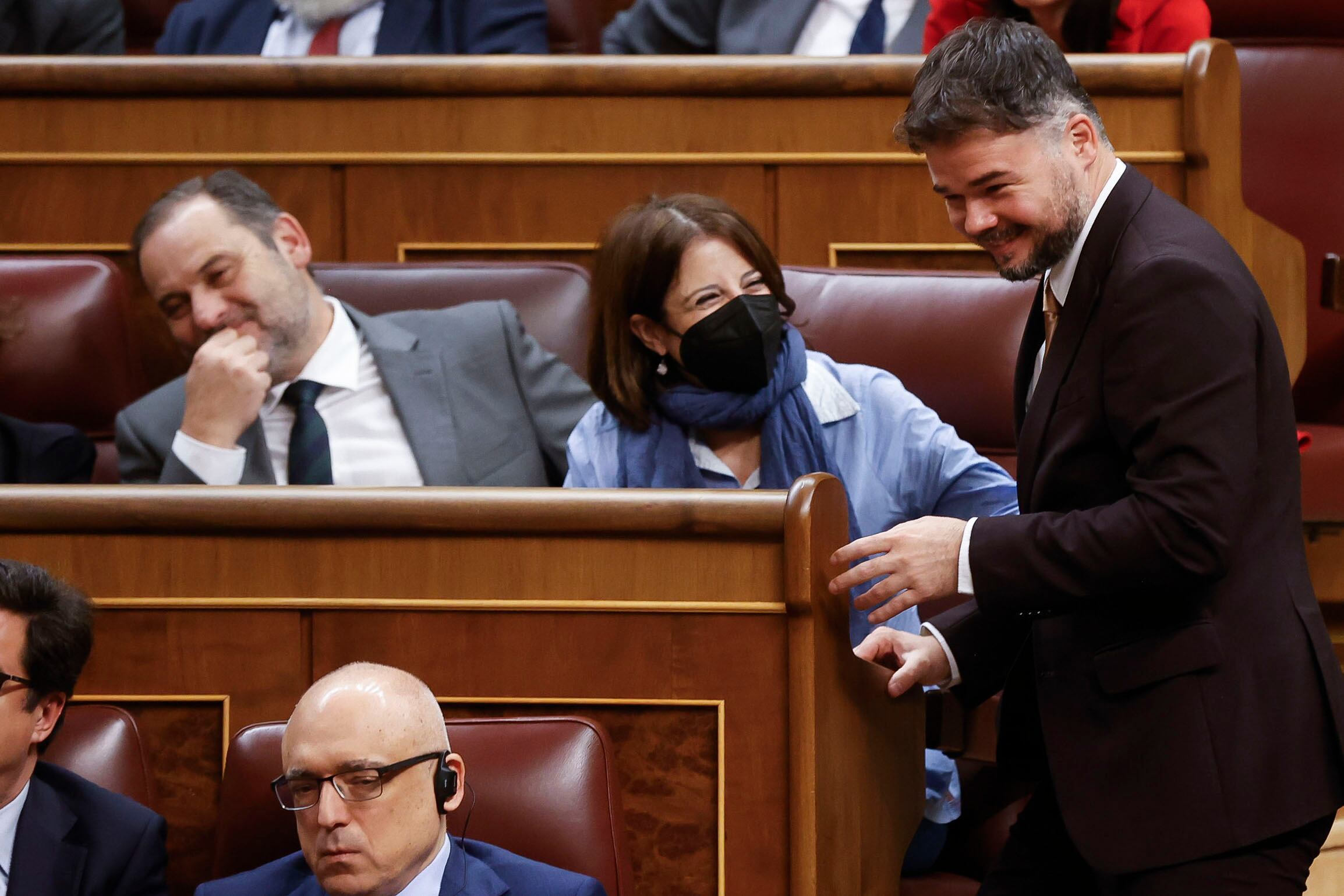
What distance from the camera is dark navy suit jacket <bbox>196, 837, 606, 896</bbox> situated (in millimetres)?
789

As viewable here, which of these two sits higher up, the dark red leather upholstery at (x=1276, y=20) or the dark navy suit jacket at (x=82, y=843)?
the dark red leather upholstery at (x=1276, y=20)

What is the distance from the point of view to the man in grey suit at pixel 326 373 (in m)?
1.31

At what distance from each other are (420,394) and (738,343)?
35 centimetres

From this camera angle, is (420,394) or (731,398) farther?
(420,394)

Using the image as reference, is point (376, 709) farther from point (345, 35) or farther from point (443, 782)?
point (345, 35)

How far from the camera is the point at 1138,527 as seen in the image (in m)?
0.71

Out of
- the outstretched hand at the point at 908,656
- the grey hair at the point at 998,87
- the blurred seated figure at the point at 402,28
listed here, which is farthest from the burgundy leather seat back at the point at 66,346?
the grey hair at the point at 998,87

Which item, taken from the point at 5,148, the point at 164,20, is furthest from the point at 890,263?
the point at 164,20

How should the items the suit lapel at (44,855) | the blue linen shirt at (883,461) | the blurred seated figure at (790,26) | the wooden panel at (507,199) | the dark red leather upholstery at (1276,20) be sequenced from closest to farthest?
1. the suit lapel at (44,855)
2. the blue linen shirt at (883,461)
3. the wooden panel at (507,199)
4. the dark red leather upholstery at (1276,20)
5. the blurred seated figure at (790,26)

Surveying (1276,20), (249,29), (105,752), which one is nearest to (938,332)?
(1276,20)

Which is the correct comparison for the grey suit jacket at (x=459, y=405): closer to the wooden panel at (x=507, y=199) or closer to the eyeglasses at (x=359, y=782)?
the wooden panel at (x=507, y=199)

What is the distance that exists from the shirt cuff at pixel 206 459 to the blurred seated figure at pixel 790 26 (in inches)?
29.4

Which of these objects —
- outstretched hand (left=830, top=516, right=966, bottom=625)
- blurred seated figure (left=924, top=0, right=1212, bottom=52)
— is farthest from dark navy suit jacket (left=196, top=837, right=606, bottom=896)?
blurred seated figure (left=924, top=0, right=1212, bottom=52)

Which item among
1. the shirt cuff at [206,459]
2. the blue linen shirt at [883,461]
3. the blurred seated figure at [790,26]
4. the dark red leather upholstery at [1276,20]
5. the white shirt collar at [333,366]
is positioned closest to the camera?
the blue linen shirt at [883,461]
